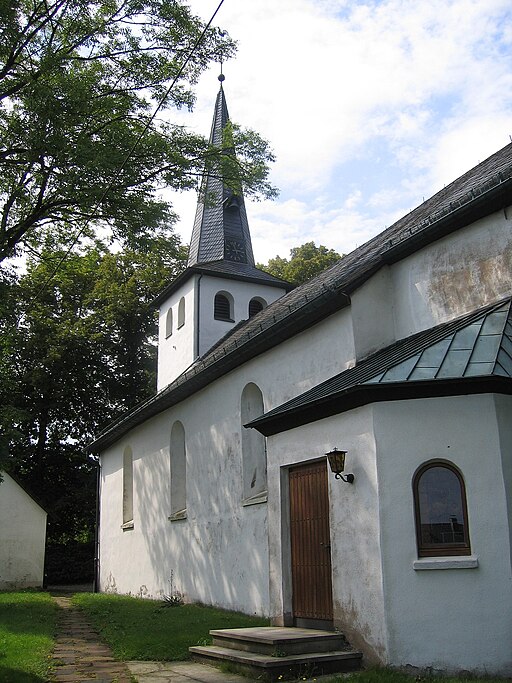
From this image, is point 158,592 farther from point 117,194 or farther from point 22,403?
point 22,403

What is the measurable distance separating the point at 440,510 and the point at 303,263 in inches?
1005

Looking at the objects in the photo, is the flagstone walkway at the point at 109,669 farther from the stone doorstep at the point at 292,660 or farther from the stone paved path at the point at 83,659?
the stone doorstep at the point at 292,660

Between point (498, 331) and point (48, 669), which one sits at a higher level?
point (498, 331)

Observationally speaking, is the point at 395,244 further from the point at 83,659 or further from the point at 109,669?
the point at 83,659

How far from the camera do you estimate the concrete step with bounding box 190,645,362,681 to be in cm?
794

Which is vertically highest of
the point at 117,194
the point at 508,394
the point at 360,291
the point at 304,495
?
the point at 117,194

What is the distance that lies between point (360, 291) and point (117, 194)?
4575 mm

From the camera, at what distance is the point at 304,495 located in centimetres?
→ 1043

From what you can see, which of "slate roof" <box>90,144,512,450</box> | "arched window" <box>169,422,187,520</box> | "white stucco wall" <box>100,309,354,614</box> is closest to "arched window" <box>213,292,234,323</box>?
"white stucco wall" <box>100,309,354,614</box>

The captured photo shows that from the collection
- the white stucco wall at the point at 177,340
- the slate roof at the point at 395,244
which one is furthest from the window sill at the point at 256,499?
the white stucco wall at the point at 177,340

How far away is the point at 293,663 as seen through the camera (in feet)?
26.3

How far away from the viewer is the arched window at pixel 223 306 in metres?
24.0

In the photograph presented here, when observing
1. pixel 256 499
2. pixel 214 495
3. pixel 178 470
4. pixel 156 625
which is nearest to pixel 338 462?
pixel 256 499

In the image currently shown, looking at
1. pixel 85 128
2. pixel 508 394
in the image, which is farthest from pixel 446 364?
pixel 85 128
